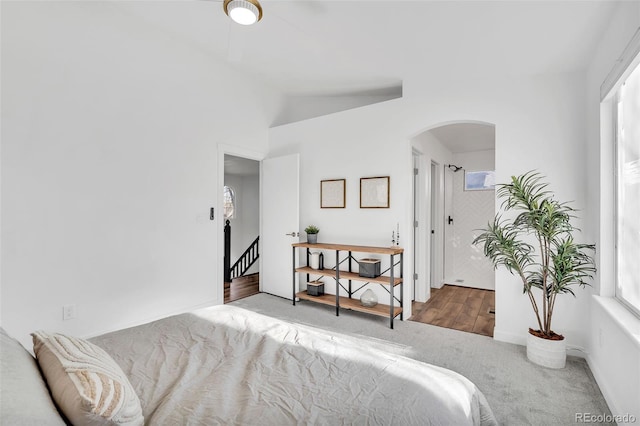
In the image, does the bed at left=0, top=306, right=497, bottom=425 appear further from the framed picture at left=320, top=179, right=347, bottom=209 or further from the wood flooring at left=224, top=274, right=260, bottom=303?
the wood flooring at left=224, top=274, right=260, bottom=303

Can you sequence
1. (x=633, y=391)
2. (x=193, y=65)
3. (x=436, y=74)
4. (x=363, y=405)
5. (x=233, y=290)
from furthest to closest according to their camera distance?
(x=233, y=290) < (x=193, y=65) < (x=436, y=74) < (x=633, y=391) < (x=363, y=405)

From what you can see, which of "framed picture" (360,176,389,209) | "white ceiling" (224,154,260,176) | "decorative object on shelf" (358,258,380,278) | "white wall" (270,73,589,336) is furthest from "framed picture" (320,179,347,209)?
"white ceiling" (224,154,260,176)

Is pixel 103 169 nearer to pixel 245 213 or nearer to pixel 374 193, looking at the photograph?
pixel 374 193

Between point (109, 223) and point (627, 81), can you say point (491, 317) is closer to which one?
point (627, 81)

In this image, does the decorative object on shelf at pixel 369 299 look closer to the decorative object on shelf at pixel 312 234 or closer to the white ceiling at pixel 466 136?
the decorative object on shelf at pixel 312 234

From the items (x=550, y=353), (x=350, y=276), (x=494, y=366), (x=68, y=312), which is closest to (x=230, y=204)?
(x=350, y=276)

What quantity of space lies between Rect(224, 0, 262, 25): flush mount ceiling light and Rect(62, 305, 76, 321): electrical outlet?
8.94ft

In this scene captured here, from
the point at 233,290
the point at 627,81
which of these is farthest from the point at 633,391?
the point at 233,290

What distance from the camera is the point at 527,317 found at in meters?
2.80

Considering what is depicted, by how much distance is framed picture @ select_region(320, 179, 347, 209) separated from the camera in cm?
388

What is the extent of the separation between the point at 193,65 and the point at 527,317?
4.39m

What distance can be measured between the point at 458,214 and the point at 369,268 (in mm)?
2911

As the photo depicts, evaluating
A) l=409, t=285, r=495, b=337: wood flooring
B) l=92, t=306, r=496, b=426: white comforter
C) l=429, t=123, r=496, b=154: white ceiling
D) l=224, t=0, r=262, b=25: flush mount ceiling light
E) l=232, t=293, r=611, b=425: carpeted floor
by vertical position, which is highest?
l=224, t=0, r=262, b=25: flush mount ceiling light

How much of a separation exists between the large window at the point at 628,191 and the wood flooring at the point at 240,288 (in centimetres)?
392
